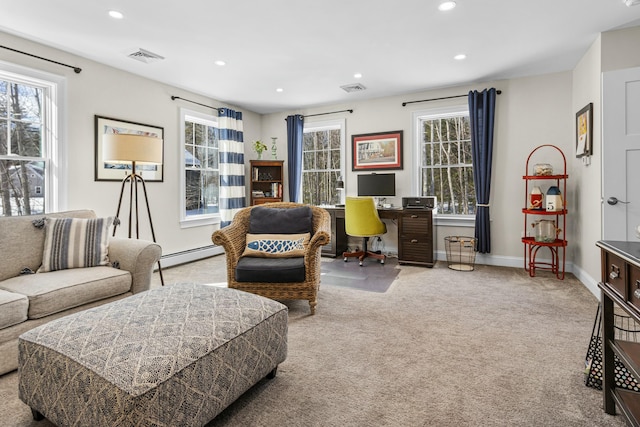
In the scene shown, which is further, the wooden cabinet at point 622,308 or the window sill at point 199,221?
the window sill at point 199,221

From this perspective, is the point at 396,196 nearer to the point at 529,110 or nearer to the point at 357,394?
the point at 529,110

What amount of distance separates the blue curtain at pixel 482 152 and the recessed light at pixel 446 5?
2074 mm

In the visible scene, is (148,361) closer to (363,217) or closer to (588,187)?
(363,217)

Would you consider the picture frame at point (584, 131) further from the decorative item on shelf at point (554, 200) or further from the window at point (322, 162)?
the window at point (322, 162)

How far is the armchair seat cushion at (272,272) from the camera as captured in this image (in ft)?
9.28

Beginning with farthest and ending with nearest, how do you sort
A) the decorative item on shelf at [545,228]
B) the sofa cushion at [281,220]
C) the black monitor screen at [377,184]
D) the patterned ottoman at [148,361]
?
the black monitor screen at [377,184] < the decorative item on shelf at [545,228] < the sofa cushion at [281,220] < the patterned ottoman at [148,361]

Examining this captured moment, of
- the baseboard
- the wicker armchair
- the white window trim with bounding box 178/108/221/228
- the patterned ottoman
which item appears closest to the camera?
the patterned ottoman

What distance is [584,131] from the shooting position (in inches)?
143

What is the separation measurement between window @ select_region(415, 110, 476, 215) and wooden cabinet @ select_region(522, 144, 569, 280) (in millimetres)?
739

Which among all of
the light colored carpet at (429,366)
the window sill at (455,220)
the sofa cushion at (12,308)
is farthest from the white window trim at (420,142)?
the sofa cushion at (12,308)

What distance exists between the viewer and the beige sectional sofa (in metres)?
1.98

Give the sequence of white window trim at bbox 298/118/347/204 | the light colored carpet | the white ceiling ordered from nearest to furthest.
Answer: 1. the light colored carpet
2. the white ceiling
3. white window trim at bbox 298/118/347/204

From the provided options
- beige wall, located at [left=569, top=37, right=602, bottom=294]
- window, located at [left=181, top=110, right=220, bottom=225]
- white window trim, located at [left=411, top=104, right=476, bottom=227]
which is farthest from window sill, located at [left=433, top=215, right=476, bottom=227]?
window, located at [left=181, top=110, right=220, bottom=225]

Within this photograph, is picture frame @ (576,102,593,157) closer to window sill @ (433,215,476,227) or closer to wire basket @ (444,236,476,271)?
window sill @ (433,215,476,227)
